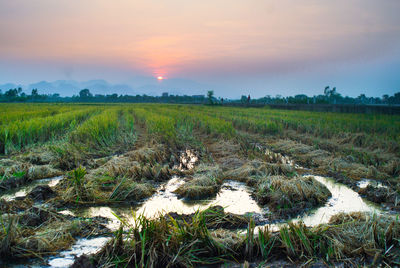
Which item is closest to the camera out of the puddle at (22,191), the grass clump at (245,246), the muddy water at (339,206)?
the grass clump at (245,246)

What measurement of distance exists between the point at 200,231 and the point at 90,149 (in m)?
4.46

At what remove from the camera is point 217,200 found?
3303mm

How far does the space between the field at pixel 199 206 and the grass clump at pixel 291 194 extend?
13 mm

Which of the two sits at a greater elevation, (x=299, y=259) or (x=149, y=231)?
(x=149, y=231)

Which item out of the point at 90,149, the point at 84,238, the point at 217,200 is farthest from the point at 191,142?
the point at 84,238

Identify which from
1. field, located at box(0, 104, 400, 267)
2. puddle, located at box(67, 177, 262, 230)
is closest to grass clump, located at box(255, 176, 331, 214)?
field, located at box(0, 104, 400, 267)

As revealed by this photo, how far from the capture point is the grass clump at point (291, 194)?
2988 millimetres

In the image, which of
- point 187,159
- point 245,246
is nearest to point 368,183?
point 245,246

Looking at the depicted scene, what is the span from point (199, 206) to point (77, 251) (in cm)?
137

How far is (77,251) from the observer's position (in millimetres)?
2084

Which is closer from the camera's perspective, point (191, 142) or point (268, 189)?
point (268, 189)

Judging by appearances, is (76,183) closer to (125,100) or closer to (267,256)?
(267,256)

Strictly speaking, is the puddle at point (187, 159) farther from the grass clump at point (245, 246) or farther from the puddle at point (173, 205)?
the grass clump at point (245, 246)

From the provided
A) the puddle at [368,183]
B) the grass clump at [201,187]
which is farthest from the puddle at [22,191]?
the puddle at [368,183]
